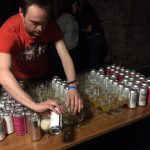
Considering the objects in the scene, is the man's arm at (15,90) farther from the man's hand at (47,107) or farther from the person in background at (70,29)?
the person in background at (70,29)

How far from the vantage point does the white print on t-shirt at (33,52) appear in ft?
4.96

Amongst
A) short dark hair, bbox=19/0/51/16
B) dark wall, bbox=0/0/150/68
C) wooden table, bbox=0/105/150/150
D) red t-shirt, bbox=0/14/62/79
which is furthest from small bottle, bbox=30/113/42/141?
dark wall, bbox=0/0/150/68

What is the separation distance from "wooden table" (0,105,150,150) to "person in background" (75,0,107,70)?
220 centimetres

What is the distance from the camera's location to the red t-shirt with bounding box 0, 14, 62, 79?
133 cm

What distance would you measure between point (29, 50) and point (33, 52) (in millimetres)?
39

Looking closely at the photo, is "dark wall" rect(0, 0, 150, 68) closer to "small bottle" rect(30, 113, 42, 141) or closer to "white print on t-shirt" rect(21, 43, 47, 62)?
"white print on t-shirt" rect(21, 43, 47, 62)

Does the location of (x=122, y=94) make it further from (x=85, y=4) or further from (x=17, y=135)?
(x=85, y=4)

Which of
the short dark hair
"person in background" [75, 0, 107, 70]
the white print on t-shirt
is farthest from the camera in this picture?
"person in background" [75, 0, 107, 70]

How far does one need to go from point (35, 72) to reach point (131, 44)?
8.96 ft

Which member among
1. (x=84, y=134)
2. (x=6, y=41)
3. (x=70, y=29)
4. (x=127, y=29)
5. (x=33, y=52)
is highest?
(x=6, y=41)

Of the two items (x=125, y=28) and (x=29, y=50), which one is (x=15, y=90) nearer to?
(x=29, y=50)

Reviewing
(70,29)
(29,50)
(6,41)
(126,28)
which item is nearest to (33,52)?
(29,50)

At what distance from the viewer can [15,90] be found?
124 cm

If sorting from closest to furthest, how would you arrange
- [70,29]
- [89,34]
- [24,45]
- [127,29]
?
[24,45], [70,29], [89,34], [127,29]
